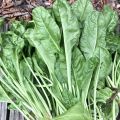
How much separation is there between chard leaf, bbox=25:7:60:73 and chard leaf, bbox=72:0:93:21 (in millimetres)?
104

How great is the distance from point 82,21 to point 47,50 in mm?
136

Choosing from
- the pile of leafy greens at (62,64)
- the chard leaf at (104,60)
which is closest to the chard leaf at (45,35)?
the pile of leafy greens at (62,64)

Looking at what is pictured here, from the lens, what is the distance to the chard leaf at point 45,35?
34.5 inches

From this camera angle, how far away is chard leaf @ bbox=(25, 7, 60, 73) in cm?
88

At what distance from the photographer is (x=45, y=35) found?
0.88m

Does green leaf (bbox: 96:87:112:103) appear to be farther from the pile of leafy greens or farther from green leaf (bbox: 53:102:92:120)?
green leaf (bbox: 53:102:92:120)

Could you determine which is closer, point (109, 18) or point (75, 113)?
point (75, 113)

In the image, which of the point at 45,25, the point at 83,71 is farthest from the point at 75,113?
the point at 45,25

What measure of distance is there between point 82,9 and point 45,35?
0.46 ft

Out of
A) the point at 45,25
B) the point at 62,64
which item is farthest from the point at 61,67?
the point at 45,25

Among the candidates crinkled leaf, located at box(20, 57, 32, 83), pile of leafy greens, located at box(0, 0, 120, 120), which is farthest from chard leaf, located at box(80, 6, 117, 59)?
crinkled leaf, located at box(20, 57, 32, 83)

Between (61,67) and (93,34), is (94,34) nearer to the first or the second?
(93,34)

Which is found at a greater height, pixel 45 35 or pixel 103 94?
pixel 45 35

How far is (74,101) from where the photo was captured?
85 cm
